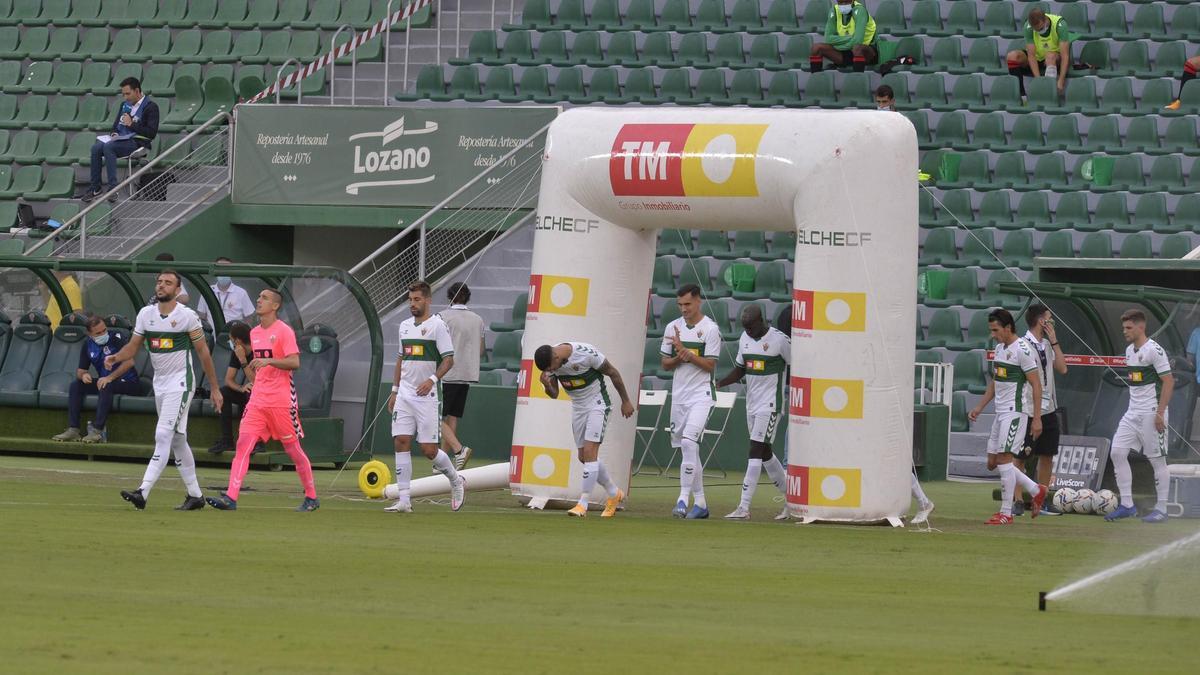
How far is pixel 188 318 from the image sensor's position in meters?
16.3

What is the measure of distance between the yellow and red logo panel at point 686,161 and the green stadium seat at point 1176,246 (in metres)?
9.66

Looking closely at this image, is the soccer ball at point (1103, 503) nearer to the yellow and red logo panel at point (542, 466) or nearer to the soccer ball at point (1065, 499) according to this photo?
the soccer ball at point (1065, 499)

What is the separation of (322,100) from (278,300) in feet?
46.4

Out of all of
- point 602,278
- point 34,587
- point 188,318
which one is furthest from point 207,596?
point 602,278

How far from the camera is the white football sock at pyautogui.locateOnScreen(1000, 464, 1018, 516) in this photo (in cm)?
1761

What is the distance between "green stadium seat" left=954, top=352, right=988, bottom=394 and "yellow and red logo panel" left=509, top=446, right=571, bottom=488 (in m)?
8.05

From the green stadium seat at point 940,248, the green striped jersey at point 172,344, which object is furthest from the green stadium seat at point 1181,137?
the green striped jersey at point 172,344

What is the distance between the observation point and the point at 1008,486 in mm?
17656

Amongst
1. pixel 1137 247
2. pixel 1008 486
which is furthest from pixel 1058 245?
pixel 1008 486

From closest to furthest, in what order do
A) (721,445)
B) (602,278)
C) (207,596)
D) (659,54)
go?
(207,596)
(602,278)
(721,445)
(659,54)

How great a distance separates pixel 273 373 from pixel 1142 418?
8423 millimetres

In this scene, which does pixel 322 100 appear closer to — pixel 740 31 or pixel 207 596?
pixel 740 31

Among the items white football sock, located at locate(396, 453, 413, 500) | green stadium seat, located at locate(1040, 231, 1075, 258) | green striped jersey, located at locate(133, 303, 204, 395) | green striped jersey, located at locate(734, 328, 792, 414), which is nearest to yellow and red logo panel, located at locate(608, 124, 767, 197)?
green striped jersey, located at locate(734, 328, 792, 414)

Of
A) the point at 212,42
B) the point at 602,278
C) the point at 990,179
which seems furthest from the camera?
the point at 212,42
